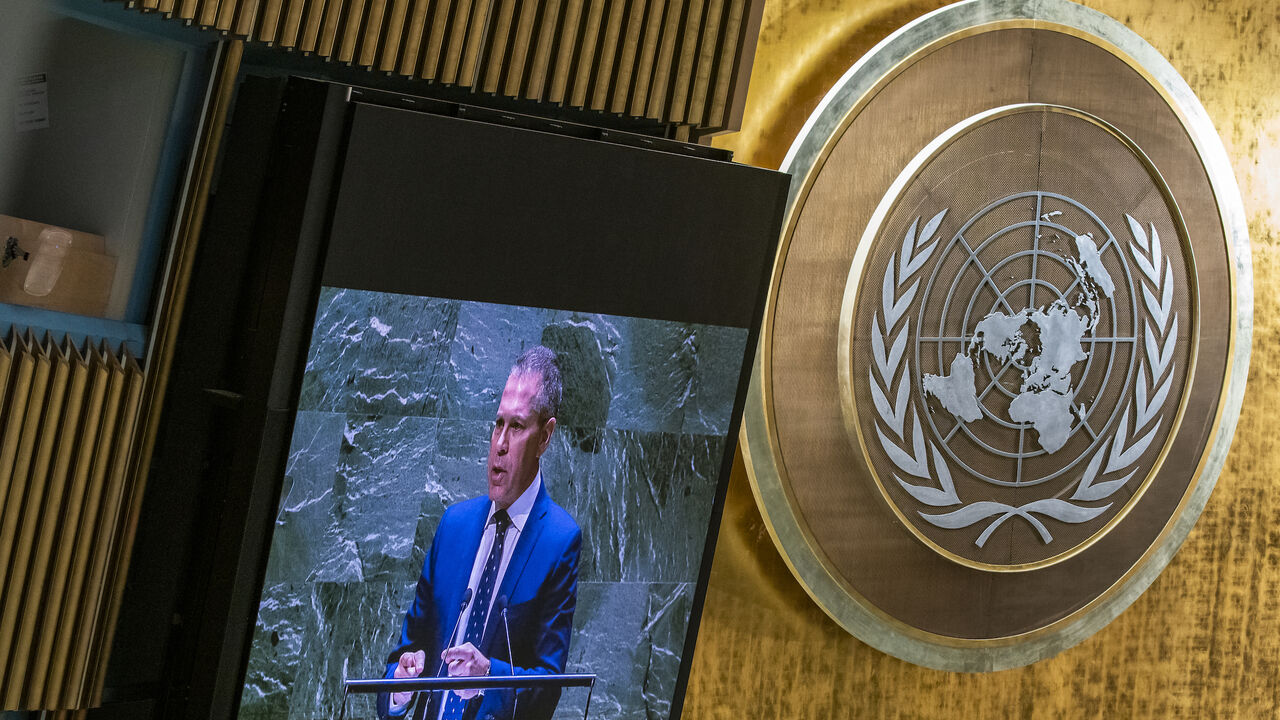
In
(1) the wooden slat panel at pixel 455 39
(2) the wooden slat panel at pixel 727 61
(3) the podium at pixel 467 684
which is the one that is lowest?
(3) the podium at pixel 467 684

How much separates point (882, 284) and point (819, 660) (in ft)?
3.59

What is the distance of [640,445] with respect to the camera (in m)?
2.36

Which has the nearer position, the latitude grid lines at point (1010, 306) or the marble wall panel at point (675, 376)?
the marble wall panel at point (675, 376)

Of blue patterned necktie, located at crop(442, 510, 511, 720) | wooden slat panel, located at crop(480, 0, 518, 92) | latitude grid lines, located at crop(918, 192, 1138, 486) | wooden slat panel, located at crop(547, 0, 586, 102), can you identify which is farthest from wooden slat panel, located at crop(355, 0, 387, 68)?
latitude grid lines, located at crop(918, 192, 1138, 486)

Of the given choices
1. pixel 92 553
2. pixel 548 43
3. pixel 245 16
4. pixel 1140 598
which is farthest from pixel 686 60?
pixel 1140 598

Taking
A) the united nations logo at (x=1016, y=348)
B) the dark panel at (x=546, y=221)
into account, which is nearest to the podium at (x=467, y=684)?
the dark panel at (x=546, y=221)

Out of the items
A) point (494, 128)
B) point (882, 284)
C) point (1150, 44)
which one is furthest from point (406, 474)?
point (1150, 44)

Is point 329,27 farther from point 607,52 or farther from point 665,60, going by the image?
point 665,60

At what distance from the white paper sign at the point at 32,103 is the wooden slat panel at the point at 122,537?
18.8 inches

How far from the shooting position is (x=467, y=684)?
7.41 feet

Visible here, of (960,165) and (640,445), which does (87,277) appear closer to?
(640,445)

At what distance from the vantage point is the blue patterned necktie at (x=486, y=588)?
225 centimetres

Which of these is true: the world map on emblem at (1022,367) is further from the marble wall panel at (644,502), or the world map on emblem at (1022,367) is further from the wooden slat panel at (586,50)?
the wooden slat panel at (586,50)

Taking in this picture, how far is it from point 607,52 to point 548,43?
128 mm
